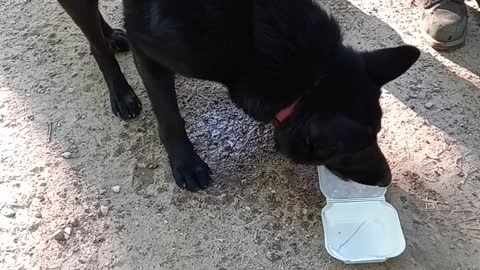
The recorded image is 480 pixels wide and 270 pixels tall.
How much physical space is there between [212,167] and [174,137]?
202 mm

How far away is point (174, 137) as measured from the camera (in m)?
2.43

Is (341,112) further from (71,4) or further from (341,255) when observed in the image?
(71,4)

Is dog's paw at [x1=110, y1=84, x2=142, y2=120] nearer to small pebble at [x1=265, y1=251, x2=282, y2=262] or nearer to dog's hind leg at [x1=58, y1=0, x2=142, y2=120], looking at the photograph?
dog's hind leg at [x1=58, y1=0, x2=142, y2=120]

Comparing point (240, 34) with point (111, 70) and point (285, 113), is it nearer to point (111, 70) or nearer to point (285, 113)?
point (285, 113)

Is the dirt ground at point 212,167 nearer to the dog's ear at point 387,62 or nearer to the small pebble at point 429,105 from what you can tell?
the small pebble at point 429,105

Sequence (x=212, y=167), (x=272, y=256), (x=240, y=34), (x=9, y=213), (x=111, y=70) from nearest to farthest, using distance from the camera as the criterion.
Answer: (x=240, y=34) < (x=272, y=256) < (x=9, y=213) < (x=212, y=167) < (x=111, y=70)

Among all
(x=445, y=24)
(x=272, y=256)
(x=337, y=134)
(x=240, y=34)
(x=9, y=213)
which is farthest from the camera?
(x=445, y=24)

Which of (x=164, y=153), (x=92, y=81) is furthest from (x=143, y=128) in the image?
(x=92, y=81)

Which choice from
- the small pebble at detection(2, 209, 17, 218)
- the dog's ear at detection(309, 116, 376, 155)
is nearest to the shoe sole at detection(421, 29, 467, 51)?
the dog's ear at detection(309, 116, 376, 155)

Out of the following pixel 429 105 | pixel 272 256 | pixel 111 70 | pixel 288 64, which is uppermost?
pixel 288 64

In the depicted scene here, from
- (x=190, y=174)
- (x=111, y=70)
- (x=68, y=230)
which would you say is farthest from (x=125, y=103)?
(x=68, y=230)

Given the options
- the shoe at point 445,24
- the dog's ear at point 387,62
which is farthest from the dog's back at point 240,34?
the shoe at point 445,24

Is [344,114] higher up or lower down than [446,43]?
higher up

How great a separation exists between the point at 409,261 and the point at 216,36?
0.98m
